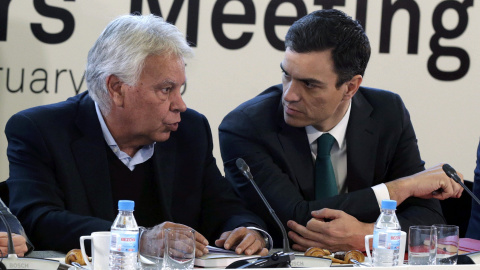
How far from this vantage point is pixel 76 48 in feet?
15.3

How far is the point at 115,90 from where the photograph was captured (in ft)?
10.6

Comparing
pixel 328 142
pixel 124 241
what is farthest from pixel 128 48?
pixel 124 241

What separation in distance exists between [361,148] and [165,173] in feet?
2.97

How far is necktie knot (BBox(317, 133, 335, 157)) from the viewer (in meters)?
3.54

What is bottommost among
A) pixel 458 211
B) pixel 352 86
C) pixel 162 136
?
pixel 458 211

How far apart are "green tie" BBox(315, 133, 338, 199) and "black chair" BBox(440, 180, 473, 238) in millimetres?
657

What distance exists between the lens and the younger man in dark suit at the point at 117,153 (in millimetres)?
3041

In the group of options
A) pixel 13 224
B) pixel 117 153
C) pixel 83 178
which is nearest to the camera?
pixel 13 224

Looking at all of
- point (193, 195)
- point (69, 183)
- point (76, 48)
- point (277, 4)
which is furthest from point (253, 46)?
point (69, 183)

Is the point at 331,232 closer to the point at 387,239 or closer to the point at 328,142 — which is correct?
the point at 328,142

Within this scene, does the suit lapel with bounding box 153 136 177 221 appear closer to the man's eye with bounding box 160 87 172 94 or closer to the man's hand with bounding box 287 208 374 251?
the man's eye with bounding box 160 87 172 94

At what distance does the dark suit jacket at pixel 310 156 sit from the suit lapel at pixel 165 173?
33 centimetres

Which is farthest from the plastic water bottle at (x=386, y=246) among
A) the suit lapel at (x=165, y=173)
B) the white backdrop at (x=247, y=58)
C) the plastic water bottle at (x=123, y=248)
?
the white backdrop at (x=247, y=58)

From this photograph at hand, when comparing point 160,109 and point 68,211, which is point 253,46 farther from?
point 68,211
